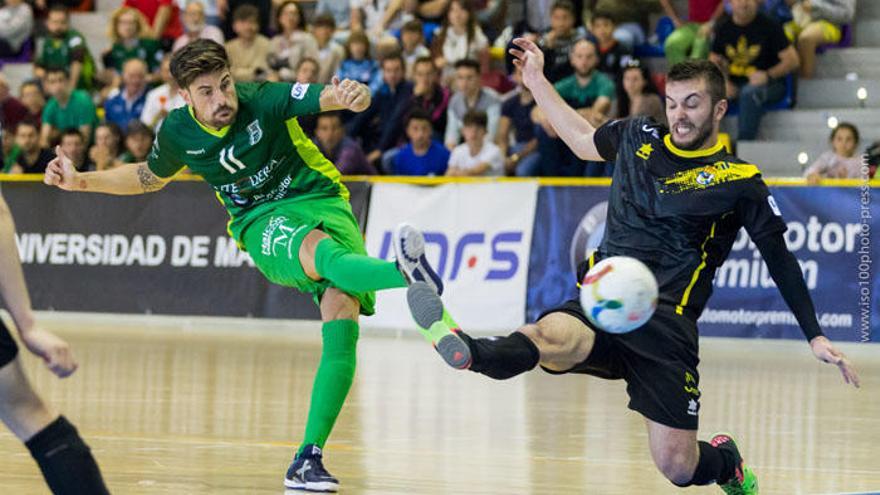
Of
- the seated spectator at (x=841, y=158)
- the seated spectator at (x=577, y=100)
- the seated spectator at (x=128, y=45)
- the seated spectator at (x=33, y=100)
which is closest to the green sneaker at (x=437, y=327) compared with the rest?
the seated spectator at (x=841, y=158)

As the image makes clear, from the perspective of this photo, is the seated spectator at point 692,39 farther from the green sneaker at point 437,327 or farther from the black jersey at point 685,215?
the green sneaker at point 437,327

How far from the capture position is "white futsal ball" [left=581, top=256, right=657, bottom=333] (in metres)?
6.09

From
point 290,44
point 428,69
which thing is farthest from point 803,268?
point 290,44

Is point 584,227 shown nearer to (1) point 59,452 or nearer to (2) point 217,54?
(2) point 217,54

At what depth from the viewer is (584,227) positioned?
15.7m

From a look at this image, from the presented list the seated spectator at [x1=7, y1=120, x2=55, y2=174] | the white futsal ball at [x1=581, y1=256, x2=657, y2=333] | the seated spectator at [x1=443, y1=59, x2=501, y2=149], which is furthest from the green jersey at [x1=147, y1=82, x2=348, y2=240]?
the seated spectator at [x1=7, y1=120, x2=55, y2=174]

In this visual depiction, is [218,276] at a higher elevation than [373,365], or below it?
higher

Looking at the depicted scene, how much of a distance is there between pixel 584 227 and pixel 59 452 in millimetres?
10986

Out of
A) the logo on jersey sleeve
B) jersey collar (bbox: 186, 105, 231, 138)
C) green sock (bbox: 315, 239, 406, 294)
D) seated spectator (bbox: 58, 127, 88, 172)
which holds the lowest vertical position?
green sock (bbox: 315, 239, 406, 294)

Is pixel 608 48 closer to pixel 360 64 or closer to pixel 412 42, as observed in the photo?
pixel 412 42

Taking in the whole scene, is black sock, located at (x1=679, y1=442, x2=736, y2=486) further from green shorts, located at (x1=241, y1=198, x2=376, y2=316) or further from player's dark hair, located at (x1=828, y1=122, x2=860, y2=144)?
player's dark hair, located at (x1=828, y1=122, x2=860, y2=144)

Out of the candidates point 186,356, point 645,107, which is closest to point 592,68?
point 645,107

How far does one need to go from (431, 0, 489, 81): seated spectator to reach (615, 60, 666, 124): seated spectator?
224 centimetres

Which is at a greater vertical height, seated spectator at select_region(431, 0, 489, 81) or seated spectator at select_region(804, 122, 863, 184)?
seated spectator at select_region(431, 0, 489, 81)
